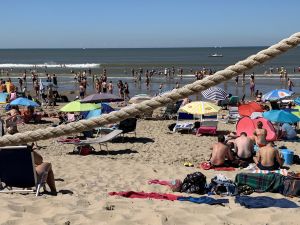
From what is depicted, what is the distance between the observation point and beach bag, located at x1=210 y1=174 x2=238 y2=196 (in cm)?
684

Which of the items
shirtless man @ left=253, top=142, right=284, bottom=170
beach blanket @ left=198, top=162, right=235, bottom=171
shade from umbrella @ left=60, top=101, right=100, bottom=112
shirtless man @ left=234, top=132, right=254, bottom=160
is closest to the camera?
shirtless man @ left=253, top=142, right=284, bottom=170

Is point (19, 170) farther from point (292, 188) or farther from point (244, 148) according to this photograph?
point (244, 148)

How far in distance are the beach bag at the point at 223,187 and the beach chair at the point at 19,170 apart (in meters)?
2.49

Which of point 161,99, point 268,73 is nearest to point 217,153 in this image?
point 161,99

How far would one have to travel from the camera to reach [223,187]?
22.8 ft

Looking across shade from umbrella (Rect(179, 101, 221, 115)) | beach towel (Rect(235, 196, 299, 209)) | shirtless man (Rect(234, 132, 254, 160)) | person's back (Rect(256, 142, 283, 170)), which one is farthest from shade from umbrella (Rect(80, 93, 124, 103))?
beach towel (Rect(235, 196, 299, 209))

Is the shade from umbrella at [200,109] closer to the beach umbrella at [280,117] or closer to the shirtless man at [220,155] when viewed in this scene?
the beach umbrella at [280,117]

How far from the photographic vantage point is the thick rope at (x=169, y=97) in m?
1.86

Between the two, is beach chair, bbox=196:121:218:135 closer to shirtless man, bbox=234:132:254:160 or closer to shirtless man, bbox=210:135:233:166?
shirtless man, bbox=234:132:254:160

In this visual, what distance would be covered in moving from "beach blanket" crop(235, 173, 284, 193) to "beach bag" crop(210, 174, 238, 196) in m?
0.22

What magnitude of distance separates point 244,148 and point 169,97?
813 centimetres

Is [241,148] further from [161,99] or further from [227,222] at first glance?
[161,99]

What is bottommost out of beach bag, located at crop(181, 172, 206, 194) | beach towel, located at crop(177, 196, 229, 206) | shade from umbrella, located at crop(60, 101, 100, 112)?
beach bag, located at crop(181, 172, 206, 194)

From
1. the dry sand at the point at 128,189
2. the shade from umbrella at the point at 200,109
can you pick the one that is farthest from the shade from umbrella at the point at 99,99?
the shade from umbrella at the point at 200,109
